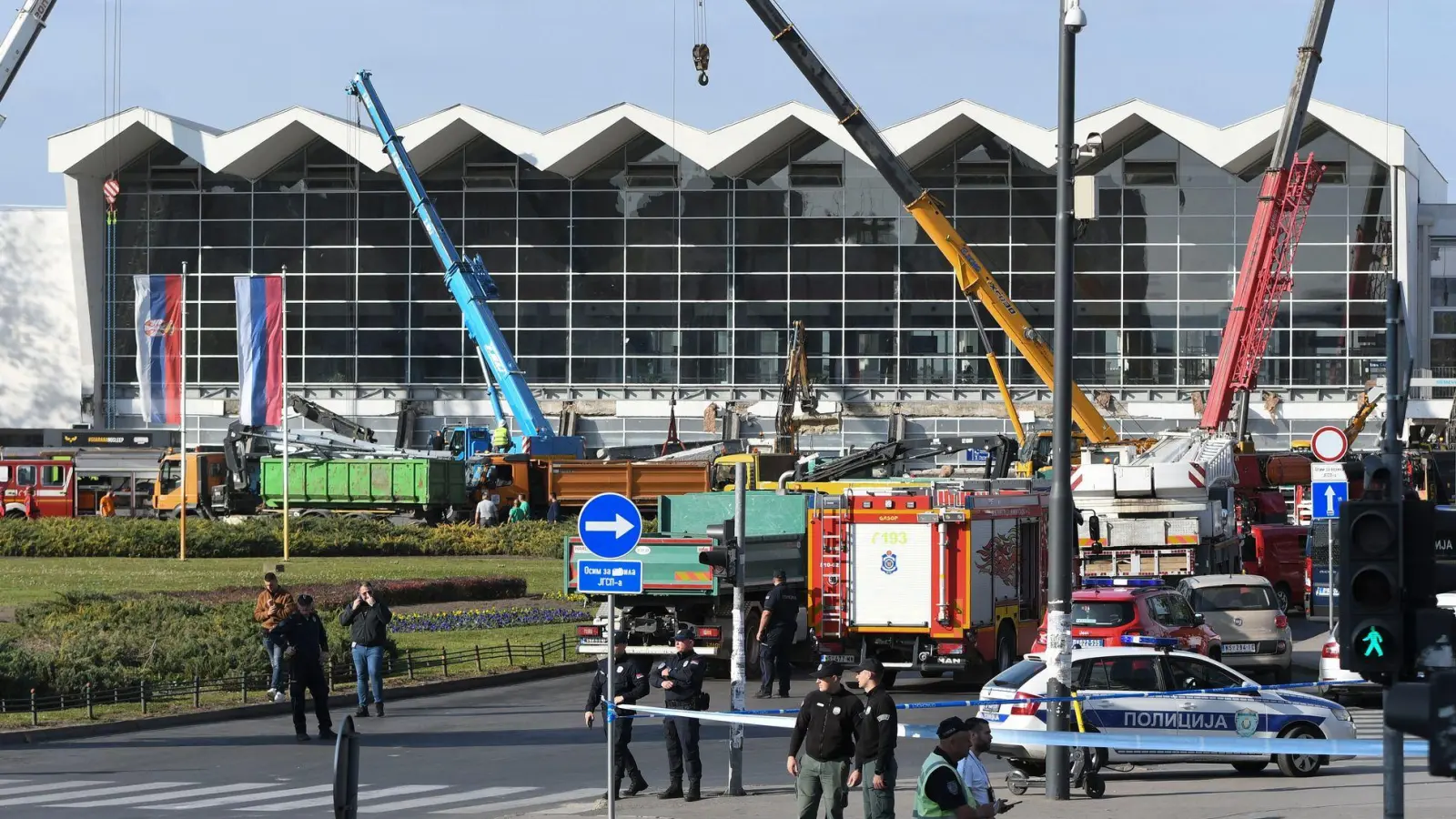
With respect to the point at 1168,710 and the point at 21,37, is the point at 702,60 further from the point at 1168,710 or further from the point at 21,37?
the point at 1168,710

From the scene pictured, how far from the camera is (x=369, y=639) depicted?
21.5 m

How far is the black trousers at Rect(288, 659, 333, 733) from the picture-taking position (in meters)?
19.6

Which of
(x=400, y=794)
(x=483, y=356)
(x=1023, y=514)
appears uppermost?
(x=483, y=356)

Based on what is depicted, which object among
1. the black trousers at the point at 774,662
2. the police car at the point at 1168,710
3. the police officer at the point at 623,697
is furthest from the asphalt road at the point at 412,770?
the black trousers at the point at 774,662

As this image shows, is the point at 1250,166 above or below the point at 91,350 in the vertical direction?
above

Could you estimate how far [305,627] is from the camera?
64.4 feet

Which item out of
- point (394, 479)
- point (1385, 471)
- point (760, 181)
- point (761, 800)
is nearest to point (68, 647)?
point (761, 800)

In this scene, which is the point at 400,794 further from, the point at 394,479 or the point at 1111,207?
the point at 1111,207

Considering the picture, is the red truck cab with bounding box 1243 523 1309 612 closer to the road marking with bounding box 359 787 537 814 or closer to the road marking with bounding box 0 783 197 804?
the road marking with bounding box 359 787 537 814

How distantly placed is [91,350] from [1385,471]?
219 ft

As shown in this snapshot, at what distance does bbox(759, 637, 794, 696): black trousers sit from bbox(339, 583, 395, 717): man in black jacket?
183 inches

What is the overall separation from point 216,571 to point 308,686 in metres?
19.8

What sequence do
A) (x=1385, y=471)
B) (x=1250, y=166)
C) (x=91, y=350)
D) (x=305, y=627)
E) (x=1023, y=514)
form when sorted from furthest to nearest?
(x=91, y=350), (x=1250, y=166), (x=1023, y=514), (x=305, y=627), (x=1385, y=471)

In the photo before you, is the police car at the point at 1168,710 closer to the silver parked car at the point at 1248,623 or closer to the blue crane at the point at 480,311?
the silver parked car at the point at 1248,623
